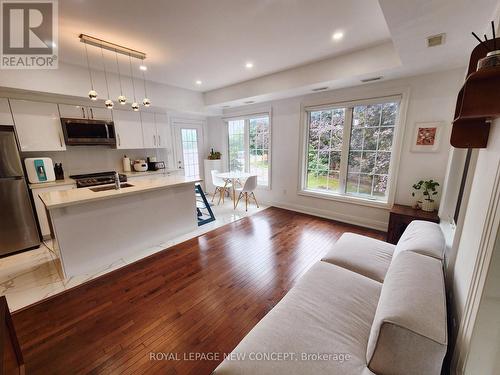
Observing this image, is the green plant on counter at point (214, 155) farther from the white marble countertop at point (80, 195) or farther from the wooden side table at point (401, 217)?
the wooden side table at point (401, 217)

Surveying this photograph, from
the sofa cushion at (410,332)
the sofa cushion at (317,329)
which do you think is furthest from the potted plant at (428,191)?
the sofa cushion at (410,332)

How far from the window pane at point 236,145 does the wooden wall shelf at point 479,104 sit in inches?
178

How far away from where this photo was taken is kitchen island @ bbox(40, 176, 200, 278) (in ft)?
7.47

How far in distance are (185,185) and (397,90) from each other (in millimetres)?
3566

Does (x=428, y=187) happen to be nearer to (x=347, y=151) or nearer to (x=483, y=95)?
(x=347, y=151)

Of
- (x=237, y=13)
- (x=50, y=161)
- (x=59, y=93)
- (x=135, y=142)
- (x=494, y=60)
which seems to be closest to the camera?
(x=494, y=60)

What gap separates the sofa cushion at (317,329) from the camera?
95 cm

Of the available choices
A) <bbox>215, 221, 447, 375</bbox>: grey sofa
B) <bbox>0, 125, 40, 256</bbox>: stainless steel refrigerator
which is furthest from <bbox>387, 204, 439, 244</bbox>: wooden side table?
<bbox>0, 125, 40, 256</bbox>: stainless steel refrigerator

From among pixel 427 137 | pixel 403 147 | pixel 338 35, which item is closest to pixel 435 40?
pixel 338 35

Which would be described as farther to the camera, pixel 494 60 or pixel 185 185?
pixel 185 185

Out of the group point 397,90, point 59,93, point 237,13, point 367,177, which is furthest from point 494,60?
point 59,93

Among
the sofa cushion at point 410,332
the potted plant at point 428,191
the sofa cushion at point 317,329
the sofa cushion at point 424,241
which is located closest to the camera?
the sofa cushion at point 410,332

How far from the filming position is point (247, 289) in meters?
2.17

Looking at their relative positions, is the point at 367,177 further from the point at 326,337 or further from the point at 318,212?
the point at 326,337
